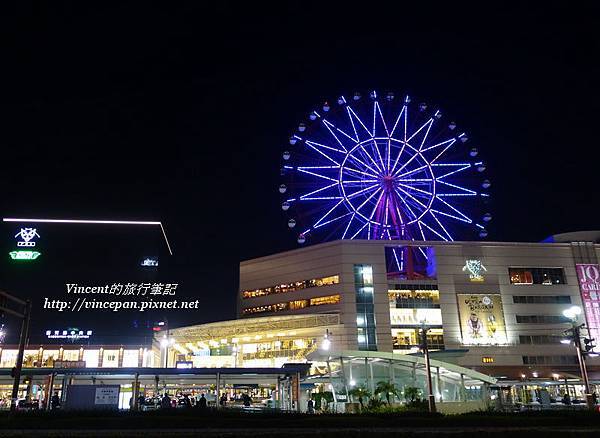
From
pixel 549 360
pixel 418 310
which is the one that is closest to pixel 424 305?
pixel 418 310

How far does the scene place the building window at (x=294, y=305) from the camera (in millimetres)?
71075

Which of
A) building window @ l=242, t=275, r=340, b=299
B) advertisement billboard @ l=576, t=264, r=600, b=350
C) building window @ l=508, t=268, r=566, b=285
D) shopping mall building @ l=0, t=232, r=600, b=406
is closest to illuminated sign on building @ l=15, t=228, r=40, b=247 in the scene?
shopping mall building @ l=0, t=232, r=600, b=406

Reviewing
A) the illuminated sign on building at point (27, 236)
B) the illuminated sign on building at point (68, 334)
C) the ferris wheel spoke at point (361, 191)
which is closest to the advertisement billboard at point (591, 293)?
the ferris wheel spoke at point (361, 191)

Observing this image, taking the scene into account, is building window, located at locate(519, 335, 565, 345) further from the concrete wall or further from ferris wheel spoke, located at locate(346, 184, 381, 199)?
ferris wheel spoke, located at locate(346, 184, 381, 199)

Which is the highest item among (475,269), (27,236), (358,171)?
(358,171)

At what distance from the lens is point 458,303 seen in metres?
71.9

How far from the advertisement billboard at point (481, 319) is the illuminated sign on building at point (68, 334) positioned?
50.1 metres

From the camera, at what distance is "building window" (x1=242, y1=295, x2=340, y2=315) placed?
7107 centimetres

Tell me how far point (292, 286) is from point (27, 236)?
41.7 m

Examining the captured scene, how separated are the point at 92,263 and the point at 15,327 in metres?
15.7

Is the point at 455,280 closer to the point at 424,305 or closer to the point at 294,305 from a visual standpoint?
the point at 424,305

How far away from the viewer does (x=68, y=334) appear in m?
69.8

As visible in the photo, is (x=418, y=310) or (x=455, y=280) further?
(x=455, y=280)

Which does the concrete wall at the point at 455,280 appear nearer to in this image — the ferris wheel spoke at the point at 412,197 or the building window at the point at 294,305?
the building window at the point at 294,305
